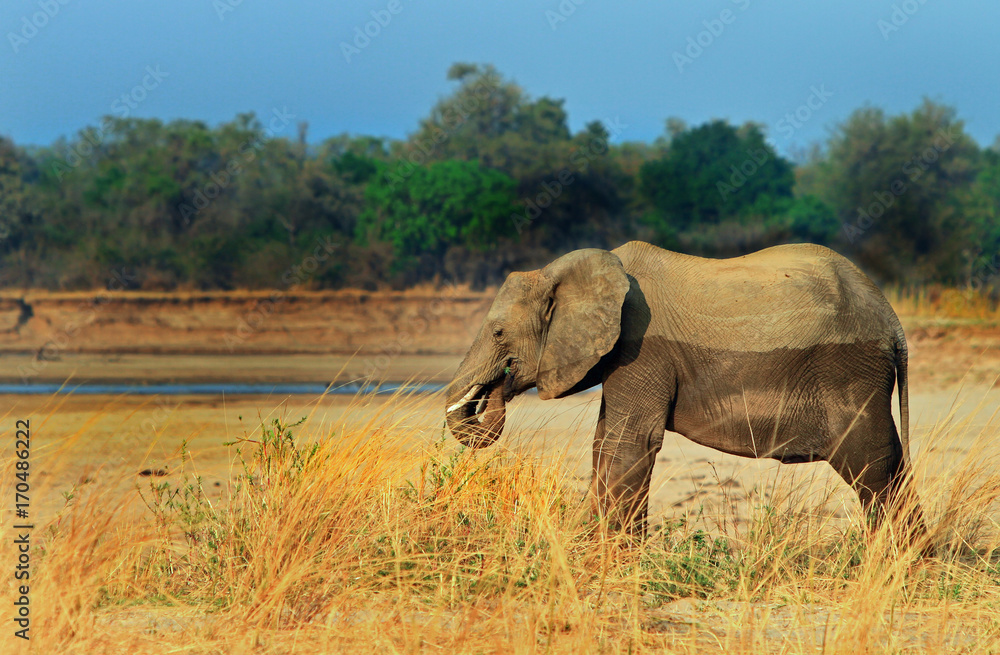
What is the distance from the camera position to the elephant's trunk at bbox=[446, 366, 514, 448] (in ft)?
16.2

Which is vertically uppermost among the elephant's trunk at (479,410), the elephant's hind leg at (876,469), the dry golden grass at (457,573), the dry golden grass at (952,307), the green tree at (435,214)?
the green tree at (435,214)

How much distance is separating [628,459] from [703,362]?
62 centimetres

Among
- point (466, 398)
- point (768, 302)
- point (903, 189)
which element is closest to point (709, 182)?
point (903, 189)

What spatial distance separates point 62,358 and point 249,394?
846 cm

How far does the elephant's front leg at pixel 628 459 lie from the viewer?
4.82 metres

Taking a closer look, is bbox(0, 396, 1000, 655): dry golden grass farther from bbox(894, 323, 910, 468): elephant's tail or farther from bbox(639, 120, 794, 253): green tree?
bbox(639, 120, 794, 253): green tree

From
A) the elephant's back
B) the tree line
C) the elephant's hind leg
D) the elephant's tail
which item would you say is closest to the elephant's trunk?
the elephant's back

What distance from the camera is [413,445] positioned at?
5160 mm

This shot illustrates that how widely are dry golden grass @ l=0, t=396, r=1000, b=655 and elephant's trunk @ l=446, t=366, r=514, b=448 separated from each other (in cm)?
18

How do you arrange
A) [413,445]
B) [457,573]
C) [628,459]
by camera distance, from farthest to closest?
1. [413,445]
2. [628,459]
3. [457,573]

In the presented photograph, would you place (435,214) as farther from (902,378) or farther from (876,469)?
(876,469)

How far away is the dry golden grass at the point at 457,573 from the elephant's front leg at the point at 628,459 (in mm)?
155

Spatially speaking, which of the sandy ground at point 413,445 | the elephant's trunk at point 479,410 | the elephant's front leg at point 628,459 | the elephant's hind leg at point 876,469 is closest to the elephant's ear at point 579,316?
the elephant's trunk at point 479,410

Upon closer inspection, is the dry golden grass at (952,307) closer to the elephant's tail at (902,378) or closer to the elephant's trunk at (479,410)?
the elephant's tail at (902,378)
